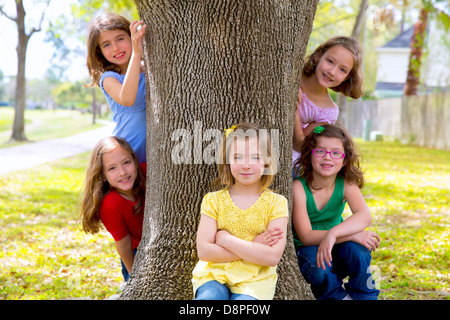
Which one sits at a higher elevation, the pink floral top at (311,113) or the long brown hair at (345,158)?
the pink floral top at (311,113)

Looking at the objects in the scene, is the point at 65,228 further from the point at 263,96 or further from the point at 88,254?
the point at 263,96

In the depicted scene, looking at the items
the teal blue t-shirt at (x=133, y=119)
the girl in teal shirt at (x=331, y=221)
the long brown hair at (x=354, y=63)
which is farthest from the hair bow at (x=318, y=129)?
the teal blue t-shirt at (x=133, y=119)

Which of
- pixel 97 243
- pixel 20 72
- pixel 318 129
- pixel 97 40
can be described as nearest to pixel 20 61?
pixel 20 72

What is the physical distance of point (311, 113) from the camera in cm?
332

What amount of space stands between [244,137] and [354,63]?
135 centimetres

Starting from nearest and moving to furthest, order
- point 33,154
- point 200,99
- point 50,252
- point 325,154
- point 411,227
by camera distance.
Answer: point 200,99 → point 325,154 → point 50,252 → point 411,227 → point 33,154

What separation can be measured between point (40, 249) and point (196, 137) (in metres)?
3.12

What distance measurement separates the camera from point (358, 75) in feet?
11.2

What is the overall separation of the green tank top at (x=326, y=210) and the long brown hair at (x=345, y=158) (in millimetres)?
57

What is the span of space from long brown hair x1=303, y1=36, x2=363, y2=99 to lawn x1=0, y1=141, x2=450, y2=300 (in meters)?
1.65

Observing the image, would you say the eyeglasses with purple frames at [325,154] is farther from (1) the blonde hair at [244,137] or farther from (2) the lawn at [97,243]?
(2) the lawn at [97,243]

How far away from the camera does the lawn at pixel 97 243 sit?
3.82 m

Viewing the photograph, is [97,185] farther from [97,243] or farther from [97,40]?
[97,243]

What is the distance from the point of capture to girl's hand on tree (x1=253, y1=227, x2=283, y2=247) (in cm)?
234
